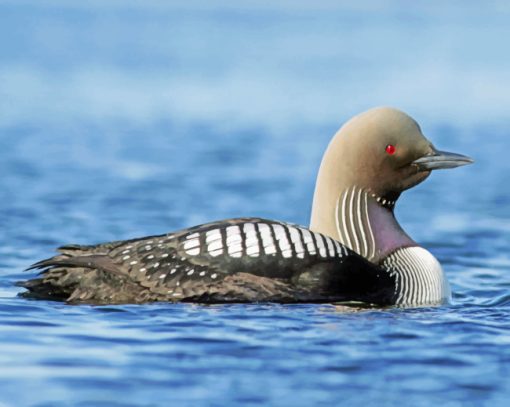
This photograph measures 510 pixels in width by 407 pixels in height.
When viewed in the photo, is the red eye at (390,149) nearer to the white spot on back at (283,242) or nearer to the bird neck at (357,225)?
the bird neck at (357,225)

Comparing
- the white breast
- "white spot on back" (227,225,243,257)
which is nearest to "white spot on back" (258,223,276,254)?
"white spot on back" (227,225,243,257)

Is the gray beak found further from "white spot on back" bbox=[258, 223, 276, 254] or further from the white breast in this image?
"white spot on back" bbox=[258, 223, 276, 254]

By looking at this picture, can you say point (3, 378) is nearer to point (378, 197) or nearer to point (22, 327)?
point (22, 327)

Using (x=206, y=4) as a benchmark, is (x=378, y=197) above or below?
below

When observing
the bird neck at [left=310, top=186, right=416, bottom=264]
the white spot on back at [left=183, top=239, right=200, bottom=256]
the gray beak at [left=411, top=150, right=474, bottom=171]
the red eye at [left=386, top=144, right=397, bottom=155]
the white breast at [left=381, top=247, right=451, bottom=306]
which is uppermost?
the red eye at [left=386, top=144, right=397, bottom=155]

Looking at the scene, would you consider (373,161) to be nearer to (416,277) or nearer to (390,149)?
(390,149)

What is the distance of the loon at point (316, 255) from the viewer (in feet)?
21.7

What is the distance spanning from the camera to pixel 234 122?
16.5 metres

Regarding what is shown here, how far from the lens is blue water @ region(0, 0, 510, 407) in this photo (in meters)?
5.34

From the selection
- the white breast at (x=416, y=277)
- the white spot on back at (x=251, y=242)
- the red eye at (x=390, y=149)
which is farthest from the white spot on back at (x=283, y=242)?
the red eye at (x=390, y=149)

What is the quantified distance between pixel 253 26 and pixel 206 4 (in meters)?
5.19

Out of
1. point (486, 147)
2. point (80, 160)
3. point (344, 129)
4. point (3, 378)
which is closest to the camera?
point (3, 378)

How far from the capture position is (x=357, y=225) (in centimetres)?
723

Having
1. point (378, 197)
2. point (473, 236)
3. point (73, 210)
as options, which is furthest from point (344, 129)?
point (73, 210)
